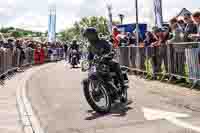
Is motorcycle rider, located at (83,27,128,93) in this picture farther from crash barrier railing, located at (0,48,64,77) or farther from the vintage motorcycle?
crash barrier railing, located at (0,48,64,77)

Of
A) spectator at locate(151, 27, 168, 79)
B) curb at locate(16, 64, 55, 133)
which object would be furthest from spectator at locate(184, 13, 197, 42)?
curb at locate(16, 64, 55, 133)

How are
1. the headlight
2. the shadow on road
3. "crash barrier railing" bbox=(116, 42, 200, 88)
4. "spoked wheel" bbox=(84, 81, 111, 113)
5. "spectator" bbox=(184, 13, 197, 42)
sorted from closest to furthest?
the shadow on road < "spoked wheel" bbox=(84, 81, 111, 113) < the headlight < "crash barrier railing" bbox=(116, 42, 200, 88) < "spectator" bbox=(184, 13, 197, 42)

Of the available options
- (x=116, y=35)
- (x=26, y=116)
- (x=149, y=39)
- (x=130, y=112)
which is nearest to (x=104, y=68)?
(x=130, y=112)

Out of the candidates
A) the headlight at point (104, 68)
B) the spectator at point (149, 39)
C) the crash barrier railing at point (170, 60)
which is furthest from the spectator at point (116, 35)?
the headlight at point (104, 68)

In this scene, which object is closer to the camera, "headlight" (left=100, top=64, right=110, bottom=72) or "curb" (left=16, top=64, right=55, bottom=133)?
"curb" (left=16, top=64, right=55, bottom=133)

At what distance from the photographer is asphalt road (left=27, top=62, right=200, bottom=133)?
7.72 metres

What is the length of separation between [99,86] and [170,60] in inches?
200

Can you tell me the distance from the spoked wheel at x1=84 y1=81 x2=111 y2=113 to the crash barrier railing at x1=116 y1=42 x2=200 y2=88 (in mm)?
3753

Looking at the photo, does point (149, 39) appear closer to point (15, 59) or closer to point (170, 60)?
point (170, 60)

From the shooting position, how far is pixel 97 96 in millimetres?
9234

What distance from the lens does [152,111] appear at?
9.15m

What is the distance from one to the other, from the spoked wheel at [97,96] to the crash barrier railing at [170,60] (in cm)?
375

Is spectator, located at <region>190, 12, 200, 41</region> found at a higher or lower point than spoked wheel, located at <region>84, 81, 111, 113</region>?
higher

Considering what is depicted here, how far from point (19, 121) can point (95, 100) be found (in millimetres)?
1622
